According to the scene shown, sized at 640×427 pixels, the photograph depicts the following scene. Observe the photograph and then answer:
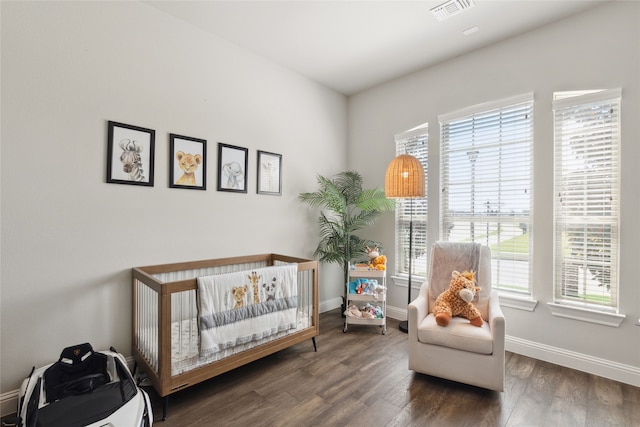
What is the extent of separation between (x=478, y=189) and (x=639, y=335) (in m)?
1.59

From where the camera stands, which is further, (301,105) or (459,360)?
(301,105)

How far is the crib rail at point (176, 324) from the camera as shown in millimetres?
1821

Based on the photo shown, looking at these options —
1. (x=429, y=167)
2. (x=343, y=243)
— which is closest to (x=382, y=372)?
(x=343, y=243)

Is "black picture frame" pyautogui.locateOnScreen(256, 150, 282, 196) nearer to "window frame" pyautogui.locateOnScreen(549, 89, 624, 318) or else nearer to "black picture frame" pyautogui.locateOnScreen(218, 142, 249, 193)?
"black picture frame" pyautogui.locateOnScreen(218, 142, 249, 193)

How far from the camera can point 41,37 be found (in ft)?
6.42

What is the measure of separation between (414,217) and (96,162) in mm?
3084

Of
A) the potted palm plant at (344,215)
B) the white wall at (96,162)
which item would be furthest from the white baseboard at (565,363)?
the potted palm plant at (344,215)

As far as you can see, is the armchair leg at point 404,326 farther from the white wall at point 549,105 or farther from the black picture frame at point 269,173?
the black picture frame at point 269,173

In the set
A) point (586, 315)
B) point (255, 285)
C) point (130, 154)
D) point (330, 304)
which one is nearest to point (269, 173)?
point (130, 154)

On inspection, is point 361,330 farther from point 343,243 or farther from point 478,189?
point 478,189

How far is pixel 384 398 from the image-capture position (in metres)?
2.03

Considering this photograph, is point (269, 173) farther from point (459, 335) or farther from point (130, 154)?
point (459, 335)

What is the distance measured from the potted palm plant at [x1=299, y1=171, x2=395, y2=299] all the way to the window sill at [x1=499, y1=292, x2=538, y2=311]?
1413mm

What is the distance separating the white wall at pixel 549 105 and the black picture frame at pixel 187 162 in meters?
2.36
